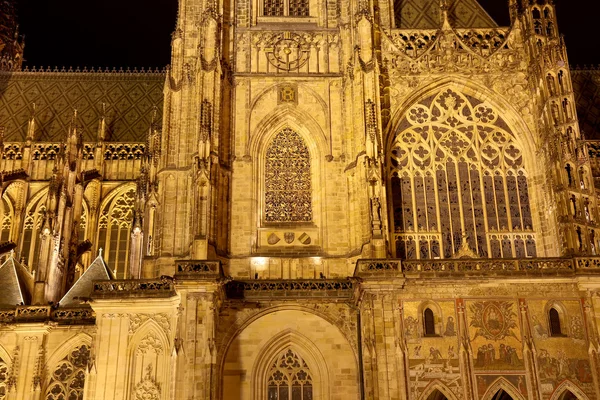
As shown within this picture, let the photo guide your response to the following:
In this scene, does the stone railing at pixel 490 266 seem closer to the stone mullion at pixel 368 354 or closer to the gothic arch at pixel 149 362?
the stone mullion at pixel 368 354

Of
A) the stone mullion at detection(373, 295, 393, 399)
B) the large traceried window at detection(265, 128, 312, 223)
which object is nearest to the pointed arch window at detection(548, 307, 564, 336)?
the stone mullion at detection(373, 295, 393, 399)

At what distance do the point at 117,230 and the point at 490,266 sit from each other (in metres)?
16.6

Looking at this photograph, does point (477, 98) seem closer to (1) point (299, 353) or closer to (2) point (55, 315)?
(1) point (299, 353)

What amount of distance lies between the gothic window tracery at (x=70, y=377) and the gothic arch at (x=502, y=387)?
1270 centimetres

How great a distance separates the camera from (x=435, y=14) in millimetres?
29500

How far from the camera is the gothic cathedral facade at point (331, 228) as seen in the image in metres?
20.7

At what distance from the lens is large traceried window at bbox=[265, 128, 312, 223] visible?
24.8 metres

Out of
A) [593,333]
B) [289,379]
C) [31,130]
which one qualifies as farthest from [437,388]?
[31,130]

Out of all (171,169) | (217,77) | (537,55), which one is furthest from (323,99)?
(537,55)

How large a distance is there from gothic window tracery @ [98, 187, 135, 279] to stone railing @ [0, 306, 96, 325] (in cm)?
595

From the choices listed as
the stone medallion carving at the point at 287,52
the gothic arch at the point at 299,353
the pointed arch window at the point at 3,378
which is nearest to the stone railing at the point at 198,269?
the gothic arch at the point at 299,353

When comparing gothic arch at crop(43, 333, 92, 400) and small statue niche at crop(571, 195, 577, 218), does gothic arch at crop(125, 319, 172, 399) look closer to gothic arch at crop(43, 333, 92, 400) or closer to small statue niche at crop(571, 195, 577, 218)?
gothic arch at crop(43, 333, 92, 400)

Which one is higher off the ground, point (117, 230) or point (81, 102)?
point (81, 102)

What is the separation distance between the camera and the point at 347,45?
2653 centimetres
